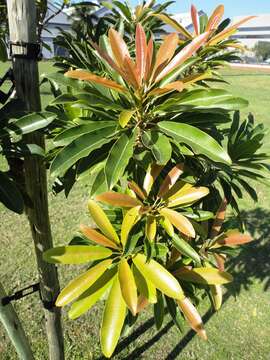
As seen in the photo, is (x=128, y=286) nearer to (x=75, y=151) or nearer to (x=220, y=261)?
(x=75, y=151)

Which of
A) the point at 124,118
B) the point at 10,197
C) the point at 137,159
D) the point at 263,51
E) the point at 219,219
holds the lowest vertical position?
the point at 263,51

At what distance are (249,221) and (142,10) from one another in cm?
272

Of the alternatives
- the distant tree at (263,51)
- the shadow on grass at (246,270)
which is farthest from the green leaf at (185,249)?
the distant tree at (263,51)

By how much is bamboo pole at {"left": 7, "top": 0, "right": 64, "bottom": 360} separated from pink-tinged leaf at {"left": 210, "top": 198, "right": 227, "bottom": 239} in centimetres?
72

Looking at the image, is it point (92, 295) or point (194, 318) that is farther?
point (194, 318)

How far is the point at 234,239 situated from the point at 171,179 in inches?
19.2

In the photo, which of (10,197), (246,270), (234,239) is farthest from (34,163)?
(246,270)

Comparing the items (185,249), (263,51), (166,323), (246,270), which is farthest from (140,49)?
(263,51)

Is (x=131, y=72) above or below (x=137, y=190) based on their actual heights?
above

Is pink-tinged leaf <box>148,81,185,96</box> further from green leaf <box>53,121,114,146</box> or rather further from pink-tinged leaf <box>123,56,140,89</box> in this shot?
green leaf <box>53,121,114,146</box>

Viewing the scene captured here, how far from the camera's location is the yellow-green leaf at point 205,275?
1138 millimetres

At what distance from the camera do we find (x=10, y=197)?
1.01 m

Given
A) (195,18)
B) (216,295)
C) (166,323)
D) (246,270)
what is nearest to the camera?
(216,295)

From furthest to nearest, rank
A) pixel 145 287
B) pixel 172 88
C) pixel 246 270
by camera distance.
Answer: pixel 246 270 < pixel 145 287 < pixel 172 88
